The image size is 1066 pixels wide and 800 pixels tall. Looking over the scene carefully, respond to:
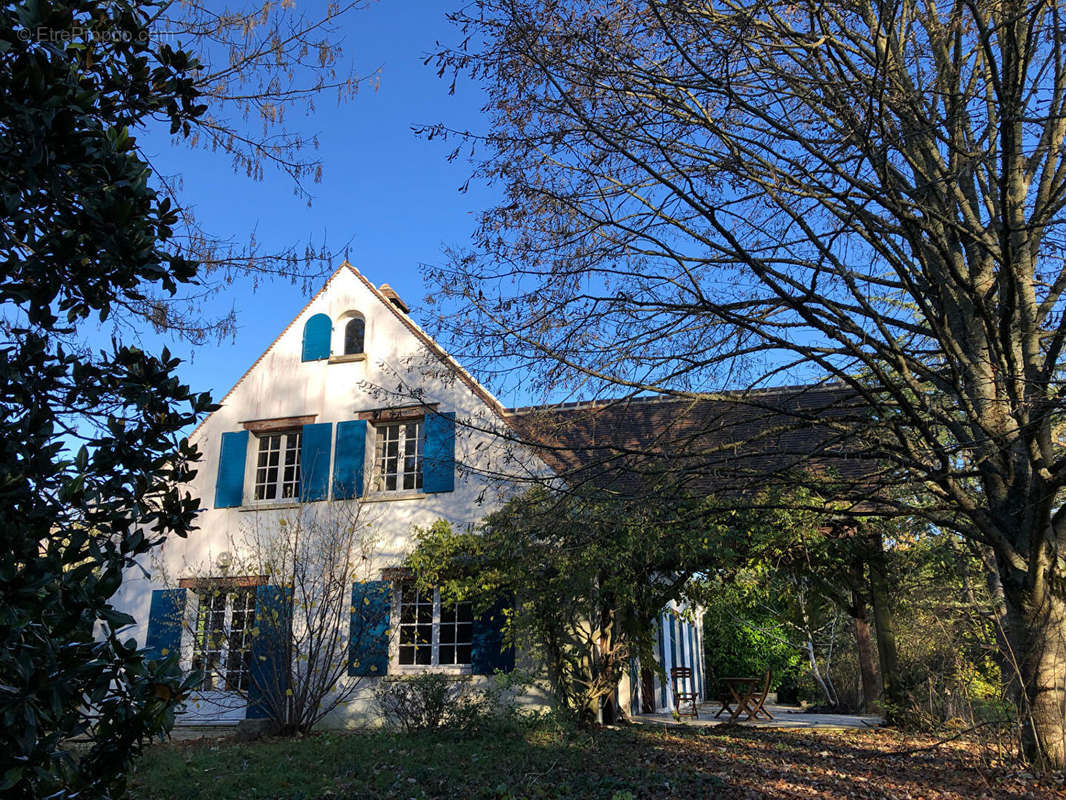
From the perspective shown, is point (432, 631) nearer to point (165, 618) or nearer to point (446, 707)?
point (446, 707)

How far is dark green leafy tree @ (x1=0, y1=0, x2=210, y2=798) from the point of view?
2.16m

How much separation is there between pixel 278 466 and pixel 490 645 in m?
5.25

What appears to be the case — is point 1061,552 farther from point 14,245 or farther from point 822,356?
point 14,245

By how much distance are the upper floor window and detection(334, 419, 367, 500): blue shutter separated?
Result: 57.3 inches

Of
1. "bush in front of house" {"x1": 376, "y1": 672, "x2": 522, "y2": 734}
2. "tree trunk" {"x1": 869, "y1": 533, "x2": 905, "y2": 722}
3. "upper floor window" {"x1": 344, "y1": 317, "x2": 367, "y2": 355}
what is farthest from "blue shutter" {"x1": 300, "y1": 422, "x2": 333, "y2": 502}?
"tree trunk" {"x1": 869, "y1": 533, "x2": 905, "y2": 722}

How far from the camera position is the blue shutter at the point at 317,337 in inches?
566

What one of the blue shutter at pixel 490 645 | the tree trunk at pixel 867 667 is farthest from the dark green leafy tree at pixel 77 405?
the tree trunk at pixel 867 667

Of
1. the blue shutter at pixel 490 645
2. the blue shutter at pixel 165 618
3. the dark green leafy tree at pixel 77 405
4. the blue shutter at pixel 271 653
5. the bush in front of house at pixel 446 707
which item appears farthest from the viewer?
the blue shutter at pixel 165 618

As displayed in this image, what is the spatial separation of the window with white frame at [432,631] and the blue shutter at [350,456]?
187 cm

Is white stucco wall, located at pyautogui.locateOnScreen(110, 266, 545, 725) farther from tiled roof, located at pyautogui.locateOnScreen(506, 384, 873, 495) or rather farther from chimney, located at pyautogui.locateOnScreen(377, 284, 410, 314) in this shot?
tiled roof, located at pyautogui.locateOnScreen(506, 384, 873, 495)

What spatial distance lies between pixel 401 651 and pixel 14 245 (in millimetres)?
10632

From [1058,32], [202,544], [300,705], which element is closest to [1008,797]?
[1058,32]

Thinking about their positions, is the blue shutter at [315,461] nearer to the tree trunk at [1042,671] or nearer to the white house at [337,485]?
the white house at [337,485]

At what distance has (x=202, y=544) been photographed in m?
13.7
